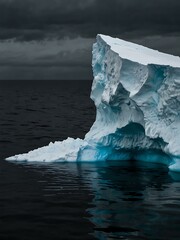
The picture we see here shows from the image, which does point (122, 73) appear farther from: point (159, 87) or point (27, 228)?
point (27, 228)

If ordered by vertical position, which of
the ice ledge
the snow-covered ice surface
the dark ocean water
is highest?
the ice ledge

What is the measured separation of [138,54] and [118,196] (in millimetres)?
9496

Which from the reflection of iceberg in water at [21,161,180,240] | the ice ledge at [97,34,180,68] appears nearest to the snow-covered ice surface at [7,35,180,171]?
the ice ledge at [97,34,180,68]

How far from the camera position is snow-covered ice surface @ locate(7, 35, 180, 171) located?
21.1 metres

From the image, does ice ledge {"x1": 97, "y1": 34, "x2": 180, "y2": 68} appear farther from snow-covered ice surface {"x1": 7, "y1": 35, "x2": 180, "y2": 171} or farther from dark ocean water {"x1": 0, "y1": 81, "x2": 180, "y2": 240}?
dark ocean water {"x1": 0, "y1": 81, "x2": 180, "y2": 240}

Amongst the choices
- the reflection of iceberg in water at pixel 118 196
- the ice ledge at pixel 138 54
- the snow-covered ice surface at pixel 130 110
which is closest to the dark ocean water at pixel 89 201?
the reflection of iceberg in water at pixel 118 196

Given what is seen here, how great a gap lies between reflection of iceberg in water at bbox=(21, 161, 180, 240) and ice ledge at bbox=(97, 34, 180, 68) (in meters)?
5.26

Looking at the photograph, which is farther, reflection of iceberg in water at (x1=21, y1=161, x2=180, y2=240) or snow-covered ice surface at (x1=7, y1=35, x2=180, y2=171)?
snow-covered ice surface at (x1=7, y1=35, x2=180, y2=171)

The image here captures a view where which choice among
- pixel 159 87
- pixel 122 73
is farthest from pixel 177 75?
pixel 122 73

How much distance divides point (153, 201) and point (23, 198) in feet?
15.6

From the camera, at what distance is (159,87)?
22000 millimetres

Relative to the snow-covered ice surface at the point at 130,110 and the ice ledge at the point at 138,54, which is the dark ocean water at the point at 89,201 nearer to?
the snow-covered ice surface at the point at 130,110

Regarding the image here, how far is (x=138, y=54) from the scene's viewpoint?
78.7 feet

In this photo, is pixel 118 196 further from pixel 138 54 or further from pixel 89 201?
pixel 138 54
